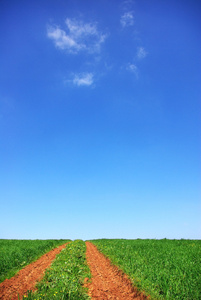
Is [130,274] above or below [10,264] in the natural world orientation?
above

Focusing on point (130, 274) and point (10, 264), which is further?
point (10, 264)

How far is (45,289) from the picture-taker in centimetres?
789

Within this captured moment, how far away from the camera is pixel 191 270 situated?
10.2 metres

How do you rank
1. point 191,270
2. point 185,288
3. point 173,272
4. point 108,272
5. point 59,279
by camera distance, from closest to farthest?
point 185,288 → point 59,279 → point 173,272 → point 191,270 → point 108,272

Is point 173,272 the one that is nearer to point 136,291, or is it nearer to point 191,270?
point 191,270

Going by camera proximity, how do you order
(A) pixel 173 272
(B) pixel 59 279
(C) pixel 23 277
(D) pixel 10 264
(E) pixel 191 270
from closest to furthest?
(B) pixel 59 279
(A) pixel 173 272
(E) pixel 191 270
(C) pixel 23 277
(D) pixel 10 264

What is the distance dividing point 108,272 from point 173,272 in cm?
472

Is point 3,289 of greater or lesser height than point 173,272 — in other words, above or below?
below

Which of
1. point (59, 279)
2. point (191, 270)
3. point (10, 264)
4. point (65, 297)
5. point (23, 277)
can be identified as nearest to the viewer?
point (65, 297)

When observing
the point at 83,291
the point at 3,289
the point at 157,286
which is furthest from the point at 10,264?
the point at 157,286

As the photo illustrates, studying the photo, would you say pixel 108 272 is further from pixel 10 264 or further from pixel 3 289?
pixel 10 264

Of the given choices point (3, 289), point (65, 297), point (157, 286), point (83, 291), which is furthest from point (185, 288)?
point (3, 289)

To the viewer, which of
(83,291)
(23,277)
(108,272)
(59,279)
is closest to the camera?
(83,291)

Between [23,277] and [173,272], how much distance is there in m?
9.06
